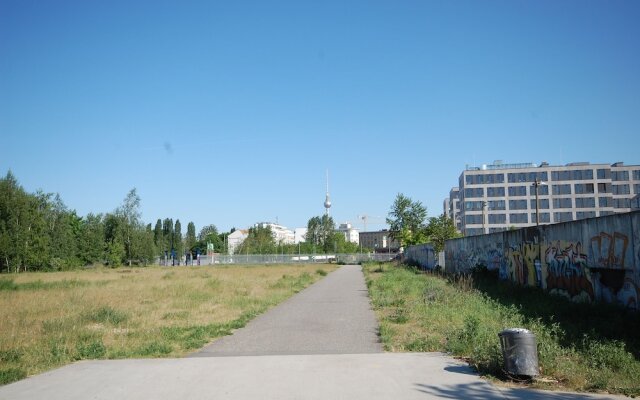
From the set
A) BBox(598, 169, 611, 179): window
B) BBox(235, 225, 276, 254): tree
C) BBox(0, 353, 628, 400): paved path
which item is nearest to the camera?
BBox(0, 353, 628, 400): paved path

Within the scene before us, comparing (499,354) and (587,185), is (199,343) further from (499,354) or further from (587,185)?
(587,185)

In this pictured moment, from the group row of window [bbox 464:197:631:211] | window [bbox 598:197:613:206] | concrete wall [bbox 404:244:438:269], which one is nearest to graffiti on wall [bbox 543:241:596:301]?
concrete wall [bbox 404:244:438:269]

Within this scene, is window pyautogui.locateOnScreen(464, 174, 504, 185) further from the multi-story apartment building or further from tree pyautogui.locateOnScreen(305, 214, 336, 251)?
tree pyautogui.locateOnScreen(305, 214, 336, 251)

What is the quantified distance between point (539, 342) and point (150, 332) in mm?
9286

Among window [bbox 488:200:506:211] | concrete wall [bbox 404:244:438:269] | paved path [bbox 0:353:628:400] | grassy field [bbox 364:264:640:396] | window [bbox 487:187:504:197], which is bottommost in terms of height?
paved path [bbox 0:353:628:400]

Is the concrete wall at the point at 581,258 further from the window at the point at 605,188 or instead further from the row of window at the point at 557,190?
the window at the point at 605,188

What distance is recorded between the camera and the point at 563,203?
10688cm

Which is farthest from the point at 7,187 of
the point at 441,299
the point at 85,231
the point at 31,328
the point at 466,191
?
the point at 466,191

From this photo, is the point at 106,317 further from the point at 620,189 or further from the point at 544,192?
the point at 620,189

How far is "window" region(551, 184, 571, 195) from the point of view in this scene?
10669 centimetres

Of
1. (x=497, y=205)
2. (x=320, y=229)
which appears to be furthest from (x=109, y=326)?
(x=320, y=229)

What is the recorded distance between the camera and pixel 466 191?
4400 inches

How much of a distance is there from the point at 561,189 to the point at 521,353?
110309 millimetres

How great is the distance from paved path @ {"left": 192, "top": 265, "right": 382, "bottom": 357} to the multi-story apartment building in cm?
9498
